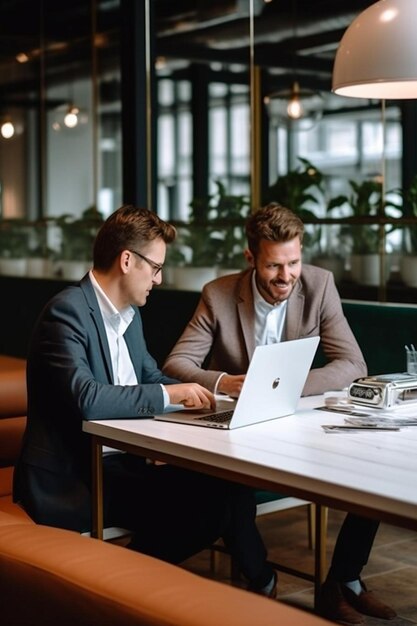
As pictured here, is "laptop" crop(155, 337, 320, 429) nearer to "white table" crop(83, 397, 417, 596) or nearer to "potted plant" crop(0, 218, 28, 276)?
"white table" crop(83, 397, 417, 596)

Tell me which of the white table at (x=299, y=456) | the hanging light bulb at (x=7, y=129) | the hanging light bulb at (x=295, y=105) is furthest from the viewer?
the hanging light bulb at (x=7, y=129)

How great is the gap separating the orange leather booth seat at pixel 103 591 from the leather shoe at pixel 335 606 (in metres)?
1.64

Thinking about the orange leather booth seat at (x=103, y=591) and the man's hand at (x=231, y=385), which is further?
the man's hand at (x=231, y=385)

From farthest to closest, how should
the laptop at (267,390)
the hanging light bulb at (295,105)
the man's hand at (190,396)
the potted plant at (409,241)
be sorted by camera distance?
the hanging light bulb at (295,105), the potted plant at (409,241), the man's hand at (190,396), the laptop at (267,390)

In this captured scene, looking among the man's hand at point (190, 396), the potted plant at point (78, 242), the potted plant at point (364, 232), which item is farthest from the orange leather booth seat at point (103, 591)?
the potted plant at point (78, 242)

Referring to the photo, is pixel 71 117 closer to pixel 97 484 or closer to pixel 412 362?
pixel 412 362

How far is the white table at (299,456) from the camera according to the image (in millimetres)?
2127

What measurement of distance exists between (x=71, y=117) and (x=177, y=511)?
520cm

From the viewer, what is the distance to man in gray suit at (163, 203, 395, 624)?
3.63 metres

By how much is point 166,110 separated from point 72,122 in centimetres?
144

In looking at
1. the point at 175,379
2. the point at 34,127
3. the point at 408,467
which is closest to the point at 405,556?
the point at 175,379

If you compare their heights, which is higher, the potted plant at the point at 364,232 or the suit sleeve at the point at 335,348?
the potted plant at the point at 364,232

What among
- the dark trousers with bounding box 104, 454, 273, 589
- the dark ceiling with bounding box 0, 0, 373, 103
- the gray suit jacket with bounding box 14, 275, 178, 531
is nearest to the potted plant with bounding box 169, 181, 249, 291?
the dark ceiling with bounding box 0, 0, 373, 103

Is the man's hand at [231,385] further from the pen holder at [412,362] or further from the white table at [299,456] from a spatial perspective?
the pen holder at [412,362]
